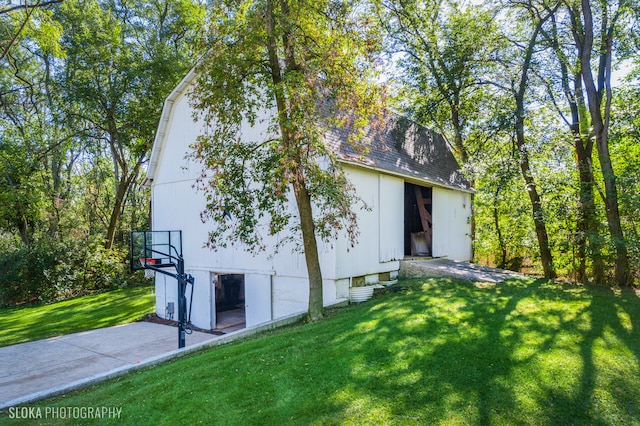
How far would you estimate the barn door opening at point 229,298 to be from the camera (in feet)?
39.9

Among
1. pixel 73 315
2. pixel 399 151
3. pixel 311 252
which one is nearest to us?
pixel 311 252

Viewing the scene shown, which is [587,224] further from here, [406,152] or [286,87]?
[286,87]

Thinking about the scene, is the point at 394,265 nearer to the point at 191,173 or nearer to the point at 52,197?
the point at 191,173

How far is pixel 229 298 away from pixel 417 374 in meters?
9.98

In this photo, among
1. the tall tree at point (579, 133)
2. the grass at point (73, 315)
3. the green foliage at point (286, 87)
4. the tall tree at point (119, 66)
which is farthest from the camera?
the tall tree at point (119, 66)

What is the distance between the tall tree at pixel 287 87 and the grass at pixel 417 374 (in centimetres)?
196

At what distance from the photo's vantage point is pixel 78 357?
8.19m

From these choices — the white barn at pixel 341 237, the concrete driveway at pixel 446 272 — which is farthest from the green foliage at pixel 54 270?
the concrete driveway at pixel 446 272

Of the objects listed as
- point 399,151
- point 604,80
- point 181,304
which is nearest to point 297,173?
point 181,304

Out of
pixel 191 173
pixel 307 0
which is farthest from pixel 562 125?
pixel 191 173

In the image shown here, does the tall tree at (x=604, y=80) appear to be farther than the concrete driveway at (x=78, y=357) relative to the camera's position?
Yes

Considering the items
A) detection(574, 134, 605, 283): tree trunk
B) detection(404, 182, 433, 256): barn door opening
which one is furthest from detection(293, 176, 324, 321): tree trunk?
detection(574, 134, 605, 283): tree trunk

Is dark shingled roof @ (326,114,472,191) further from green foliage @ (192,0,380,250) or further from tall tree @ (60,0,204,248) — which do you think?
tall tree @ (60,0,204,248)

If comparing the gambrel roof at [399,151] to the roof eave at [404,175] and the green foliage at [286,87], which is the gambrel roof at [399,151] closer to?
the roof eave at [404,175]
